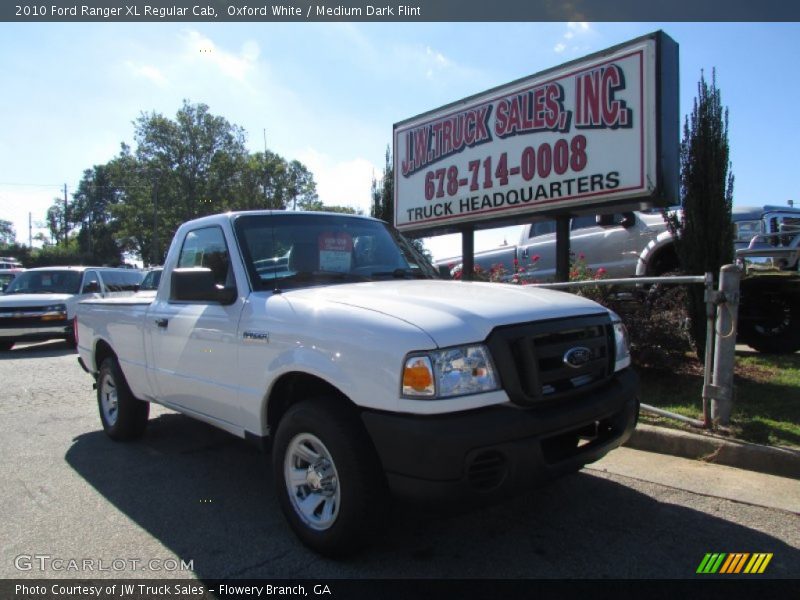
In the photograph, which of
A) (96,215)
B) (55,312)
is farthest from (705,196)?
(96,215)

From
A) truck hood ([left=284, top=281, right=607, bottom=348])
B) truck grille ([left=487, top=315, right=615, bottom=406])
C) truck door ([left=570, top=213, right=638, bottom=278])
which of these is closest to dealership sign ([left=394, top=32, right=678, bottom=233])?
truck door ([left=570, top=213, right=638, bottom=278])

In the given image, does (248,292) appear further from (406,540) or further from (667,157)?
(667,157)

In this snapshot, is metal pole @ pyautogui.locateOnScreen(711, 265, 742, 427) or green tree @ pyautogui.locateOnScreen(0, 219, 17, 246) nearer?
metal pole @ pyautogui.locateOnScreen(711, 265, 742, 427)

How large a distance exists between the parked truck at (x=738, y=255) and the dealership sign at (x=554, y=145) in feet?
3.65

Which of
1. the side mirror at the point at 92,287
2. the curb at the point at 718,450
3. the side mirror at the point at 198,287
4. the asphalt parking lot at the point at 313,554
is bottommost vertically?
the asphalt parking lot at the point at 313,554

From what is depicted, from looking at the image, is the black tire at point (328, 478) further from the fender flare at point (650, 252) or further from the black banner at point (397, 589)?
the fender flare at point (650, 252)

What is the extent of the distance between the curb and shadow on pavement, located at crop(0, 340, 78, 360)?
441 inches

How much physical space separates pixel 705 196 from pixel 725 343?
8.91 ft

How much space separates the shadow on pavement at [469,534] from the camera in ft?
9.05

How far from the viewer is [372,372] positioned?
255 centimetres

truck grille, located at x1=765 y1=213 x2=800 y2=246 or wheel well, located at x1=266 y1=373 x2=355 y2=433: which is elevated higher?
truck grille, located at x1=765 y1=213 x2=800 y2=246

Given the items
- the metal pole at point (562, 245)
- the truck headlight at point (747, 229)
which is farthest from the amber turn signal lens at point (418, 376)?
the truck headlight at point (747, 229)

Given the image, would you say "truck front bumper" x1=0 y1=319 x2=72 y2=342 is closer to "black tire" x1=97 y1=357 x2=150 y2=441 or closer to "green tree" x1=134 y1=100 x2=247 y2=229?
"black tire" x1=97 y1=357 x2=150 y2=441

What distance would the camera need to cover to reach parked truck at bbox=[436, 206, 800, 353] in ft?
22.6
